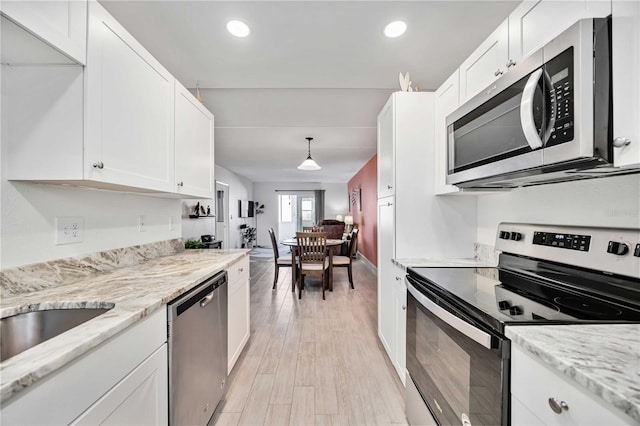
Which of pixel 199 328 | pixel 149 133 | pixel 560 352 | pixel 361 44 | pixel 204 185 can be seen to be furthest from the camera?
pixel 204 185

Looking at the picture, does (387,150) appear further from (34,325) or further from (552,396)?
(34,325)

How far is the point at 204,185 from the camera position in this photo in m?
2.22

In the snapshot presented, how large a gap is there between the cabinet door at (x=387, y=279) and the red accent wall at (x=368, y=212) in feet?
9.18

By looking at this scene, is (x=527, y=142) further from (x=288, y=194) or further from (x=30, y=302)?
(x=288, y=194)

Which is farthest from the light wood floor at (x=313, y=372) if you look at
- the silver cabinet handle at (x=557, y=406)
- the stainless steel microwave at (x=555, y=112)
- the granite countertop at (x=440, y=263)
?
the stainless steel microwave at (x=555, y=112)

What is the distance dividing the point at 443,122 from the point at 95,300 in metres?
2.07

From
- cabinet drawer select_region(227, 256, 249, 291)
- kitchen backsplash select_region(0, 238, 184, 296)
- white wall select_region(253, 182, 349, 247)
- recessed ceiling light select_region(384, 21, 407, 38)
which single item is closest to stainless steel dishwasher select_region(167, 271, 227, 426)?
cabinet drawer select_region(227, 256, 249, 291)

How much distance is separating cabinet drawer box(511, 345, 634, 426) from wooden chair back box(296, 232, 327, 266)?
306cm

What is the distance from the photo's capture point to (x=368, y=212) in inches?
241

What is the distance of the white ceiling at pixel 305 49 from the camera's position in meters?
1.68

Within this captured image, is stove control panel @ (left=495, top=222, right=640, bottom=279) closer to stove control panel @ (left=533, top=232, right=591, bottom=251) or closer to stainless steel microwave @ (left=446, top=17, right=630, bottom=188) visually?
stove control panel @ (left=533, top=232, right=591, bottom=251)

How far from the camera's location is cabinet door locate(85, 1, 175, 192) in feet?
3.62

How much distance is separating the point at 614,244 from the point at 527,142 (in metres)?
0.48

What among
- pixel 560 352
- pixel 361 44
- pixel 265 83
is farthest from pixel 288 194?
pixel 560 352
